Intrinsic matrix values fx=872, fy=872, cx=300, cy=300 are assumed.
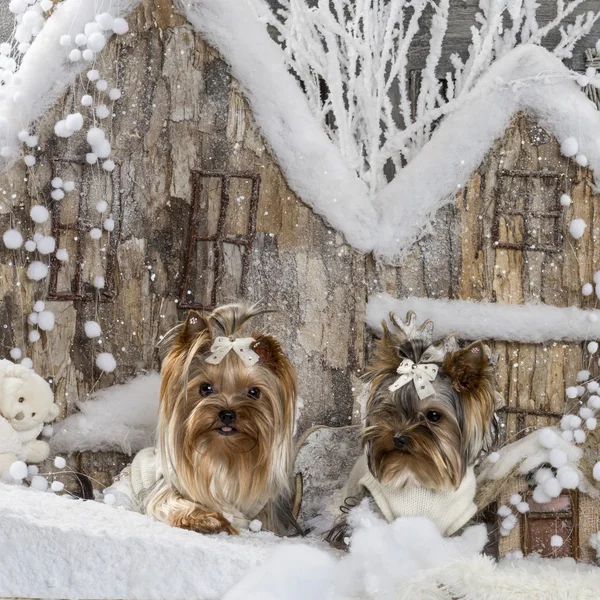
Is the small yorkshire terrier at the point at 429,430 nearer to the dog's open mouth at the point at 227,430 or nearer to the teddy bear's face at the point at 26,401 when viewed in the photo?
the dog's open mouth at the point at 227,430

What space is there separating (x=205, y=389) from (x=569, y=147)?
1413 mm

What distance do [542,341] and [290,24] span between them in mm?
1403

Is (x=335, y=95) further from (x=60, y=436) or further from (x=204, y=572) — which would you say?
(x=204, y=572)

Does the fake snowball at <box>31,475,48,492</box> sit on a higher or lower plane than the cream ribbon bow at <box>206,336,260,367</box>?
lower

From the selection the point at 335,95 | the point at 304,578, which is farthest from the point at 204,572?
the point at 335,95

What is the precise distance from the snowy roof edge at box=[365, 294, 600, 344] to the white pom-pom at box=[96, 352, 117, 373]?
2.82ft

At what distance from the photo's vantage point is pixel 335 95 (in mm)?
2902

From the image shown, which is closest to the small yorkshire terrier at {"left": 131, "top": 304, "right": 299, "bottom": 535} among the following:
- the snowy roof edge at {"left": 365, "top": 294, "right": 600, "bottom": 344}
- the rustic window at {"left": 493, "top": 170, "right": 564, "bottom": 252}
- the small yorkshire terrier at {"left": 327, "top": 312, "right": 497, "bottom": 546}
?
the small yorkshire terrier at {"left": 327, "top": 312, "right": 497, "bottom": 546}

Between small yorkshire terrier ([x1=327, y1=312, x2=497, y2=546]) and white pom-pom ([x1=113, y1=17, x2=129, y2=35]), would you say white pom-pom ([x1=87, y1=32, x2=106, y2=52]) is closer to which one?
white pom-pom ([x1=113, y1=17, x2=129, y2=35])

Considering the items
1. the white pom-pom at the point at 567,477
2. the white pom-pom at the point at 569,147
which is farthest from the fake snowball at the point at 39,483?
the white pom-pom at the point at 569,147

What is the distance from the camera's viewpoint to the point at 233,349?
7.64 feet

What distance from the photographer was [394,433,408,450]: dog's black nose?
225cm

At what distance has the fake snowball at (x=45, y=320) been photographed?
2748 mm

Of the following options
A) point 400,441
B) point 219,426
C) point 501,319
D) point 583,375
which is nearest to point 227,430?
point 219,426
